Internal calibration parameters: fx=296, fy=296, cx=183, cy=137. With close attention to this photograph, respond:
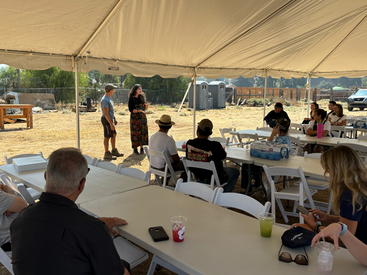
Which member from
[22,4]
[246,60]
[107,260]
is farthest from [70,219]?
[246,60]

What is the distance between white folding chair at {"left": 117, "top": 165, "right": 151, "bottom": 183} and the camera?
306 cm

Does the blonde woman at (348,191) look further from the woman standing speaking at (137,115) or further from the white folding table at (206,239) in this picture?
the woman standing speaking at (137,115)

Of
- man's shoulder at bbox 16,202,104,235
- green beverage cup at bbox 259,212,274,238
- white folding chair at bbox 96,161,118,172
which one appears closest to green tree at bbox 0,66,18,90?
white folding chair at bbox 96,161,118,172

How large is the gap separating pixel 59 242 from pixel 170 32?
13.7 ft

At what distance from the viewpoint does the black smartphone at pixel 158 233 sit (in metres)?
1.74

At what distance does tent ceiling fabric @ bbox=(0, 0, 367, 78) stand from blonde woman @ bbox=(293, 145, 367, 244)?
296cm

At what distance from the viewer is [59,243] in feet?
4.19

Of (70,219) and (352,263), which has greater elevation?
(70,219)

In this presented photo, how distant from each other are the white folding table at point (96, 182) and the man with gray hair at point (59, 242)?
3.51 ft

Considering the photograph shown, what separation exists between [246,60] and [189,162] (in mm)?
4163

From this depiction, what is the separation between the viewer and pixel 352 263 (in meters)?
1.51

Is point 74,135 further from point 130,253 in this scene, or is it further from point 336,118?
point 130,253

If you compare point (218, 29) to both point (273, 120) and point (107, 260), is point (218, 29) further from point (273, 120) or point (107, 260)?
point (107, 260)

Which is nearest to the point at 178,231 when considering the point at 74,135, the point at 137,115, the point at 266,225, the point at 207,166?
the point at 266,225
